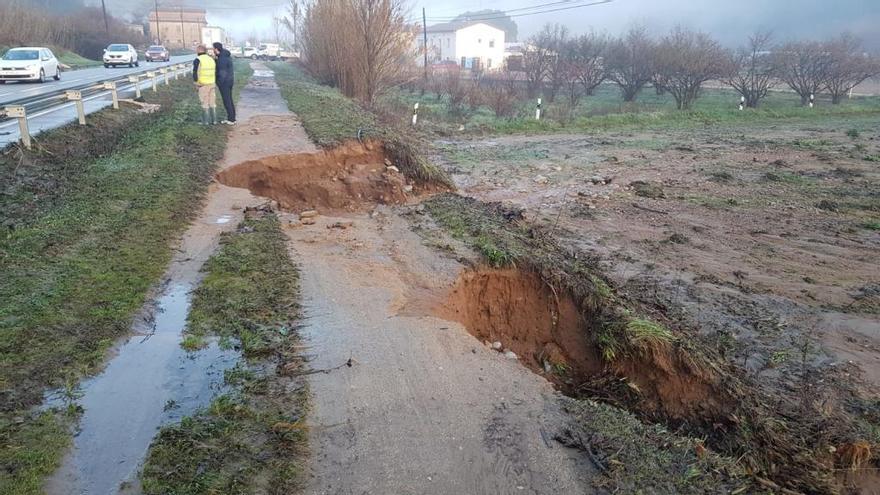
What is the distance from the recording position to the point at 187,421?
4.01 meters

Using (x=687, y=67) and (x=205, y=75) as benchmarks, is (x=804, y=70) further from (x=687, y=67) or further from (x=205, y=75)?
(x=205, y=75)

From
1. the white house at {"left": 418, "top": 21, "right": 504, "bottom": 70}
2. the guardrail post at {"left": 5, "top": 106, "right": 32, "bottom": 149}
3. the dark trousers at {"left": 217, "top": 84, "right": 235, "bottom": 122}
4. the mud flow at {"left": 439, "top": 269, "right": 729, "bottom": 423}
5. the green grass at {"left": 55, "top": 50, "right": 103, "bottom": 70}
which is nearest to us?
the mud flow at {"left": 439, "top": 269, "right": 729, "bottom": 423}

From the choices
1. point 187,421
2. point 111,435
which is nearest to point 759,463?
point 187,421

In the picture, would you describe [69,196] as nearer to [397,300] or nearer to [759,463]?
[397,300]

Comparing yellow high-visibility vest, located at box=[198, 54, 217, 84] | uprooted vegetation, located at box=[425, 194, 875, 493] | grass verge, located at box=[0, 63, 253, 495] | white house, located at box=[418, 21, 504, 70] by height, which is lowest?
uprooted vegetation, located at box=[425, 194, 875, 493]

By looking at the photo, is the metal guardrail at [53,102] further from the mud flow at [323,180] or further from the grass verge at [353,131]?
the grass verge at [353,131]

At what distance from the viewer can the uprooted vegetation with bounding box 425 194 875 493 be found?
462 cm

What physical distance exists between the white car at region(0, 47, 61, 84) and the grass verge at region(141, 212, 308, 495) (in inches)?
988

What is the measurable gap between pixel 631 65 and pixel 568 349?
112ft

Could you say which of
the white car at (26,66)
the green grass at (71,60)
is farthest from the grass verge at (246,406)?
the green grass at (71,60)

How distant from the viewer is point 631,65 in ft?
121

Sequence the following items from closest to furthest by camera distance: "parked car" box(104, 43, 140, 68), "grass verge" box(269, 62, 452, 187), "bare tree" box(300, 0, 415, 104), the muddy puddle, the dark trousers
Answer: the muddy puddle < "grass verge" box(269, 62, 452, 187) < the dark trousers < "bare tree" box(300, 0, 415, 104) < "parked car" box(104, 43, 140, 68)

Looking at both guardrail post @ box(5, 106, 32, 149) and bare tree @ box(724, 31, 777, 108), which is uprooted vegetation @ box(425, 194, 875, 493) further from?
bare tree @ box(724, 31, 777, 108)

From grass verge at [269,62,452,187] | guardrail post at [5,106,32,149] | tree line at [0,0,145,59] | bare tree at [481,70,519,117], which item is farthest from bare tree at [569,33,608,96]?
tree line at [0,0,145,59]
